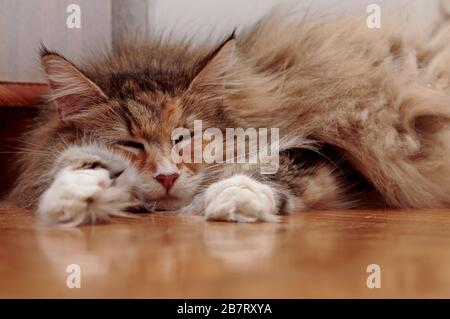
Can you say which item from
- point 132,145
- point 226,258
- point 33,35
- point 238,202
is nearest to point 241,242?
point 226,258

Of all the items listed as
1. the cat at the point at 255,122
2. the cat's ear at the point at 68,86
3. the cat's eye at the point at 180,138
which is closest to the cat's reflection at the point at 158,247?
the cat at the point at 255,122

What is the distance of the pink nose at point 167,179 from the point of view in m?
1.40

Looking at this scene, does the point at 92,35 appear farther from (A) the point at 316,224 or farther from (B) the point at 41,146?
(A) the point at 316,224

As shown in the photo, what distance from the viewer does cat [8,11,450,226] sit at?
1.40 meters

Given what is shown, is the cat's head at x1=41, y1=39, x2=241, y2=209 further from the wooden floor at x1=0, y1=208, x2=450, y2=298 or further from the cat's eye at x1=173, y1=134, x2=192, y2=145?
the wooden floor at x1=0, y1=208, x2=450, y2=298

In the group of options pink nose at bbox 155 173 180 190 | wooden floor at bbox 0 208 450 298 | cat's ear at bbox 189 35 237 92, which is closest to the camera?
wooden floor at bbox 0 208 450 298

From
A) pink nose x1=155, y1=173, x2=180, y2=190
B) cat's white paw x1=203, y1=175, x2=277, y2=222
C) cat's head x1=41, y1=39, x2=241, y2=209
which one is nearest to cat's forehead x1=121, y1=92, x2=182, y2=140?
cat's head x1=41, y1=39, x2=241, y2=209

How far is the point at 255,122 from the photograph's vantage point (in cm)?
163

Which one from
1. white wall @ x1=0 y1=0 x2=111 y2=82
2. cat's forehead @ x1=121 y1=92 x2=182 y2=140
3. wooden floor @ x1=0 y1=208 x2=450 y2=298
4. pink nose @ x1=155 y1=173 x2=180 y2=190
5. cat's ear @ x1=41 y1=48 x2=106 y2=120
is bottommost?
wooden floor @ x1=0 y1=208 x2=450 y2=298

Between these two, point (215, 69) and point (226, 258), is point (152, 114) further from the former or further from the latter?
point (226, 258)

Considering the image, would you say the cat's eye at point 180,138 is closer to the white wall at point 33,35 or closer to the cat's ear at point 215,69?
the cat's ear at point 215,69

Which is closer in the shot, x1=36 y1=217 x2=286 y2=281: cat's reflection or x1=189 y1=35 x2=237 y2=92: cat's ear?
x1=36 y1=217 x2=286 y2=281: cat's reflection

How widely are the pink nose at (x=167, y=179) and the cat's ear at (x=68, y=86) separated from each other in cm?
28

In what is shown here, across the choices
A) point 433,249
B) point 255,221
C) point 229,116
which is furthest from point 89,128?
point 433,249
